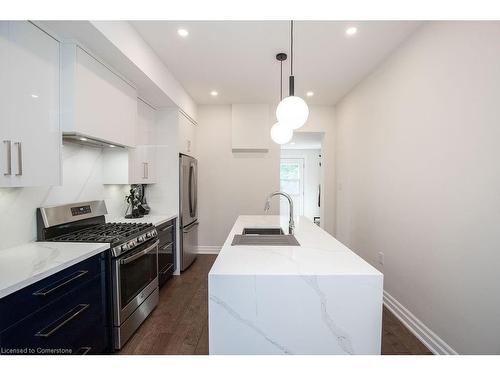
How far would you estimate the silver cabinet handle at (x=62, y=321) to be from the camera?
1.14 metres

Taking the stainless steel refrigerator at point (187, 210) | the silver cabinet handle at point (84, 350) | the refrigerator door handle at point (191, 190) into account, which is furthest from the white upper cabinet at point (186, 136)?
the silver cabinet handle at point (84, 350)

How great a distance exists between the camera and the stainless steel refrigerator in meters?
3.13

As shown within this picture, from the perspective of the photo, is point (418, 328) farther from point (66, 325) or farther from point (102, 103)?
point (102, 103)

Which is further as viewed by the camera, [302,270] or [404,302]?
[404,302]

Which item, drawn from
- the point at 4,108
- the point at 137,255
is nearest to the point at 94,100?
the point at 4,108

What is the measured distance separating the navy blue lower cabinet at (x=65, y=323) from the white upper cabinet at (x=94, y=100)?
973mm

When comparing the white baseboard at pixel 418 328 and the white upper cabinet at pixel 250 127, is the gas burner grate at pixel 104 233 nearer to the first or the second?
the white upper cabinet at pixel 250 127

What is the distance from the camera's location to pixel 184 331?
1938 millimetres

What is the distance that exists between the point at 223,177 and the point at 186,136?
3.25ft
